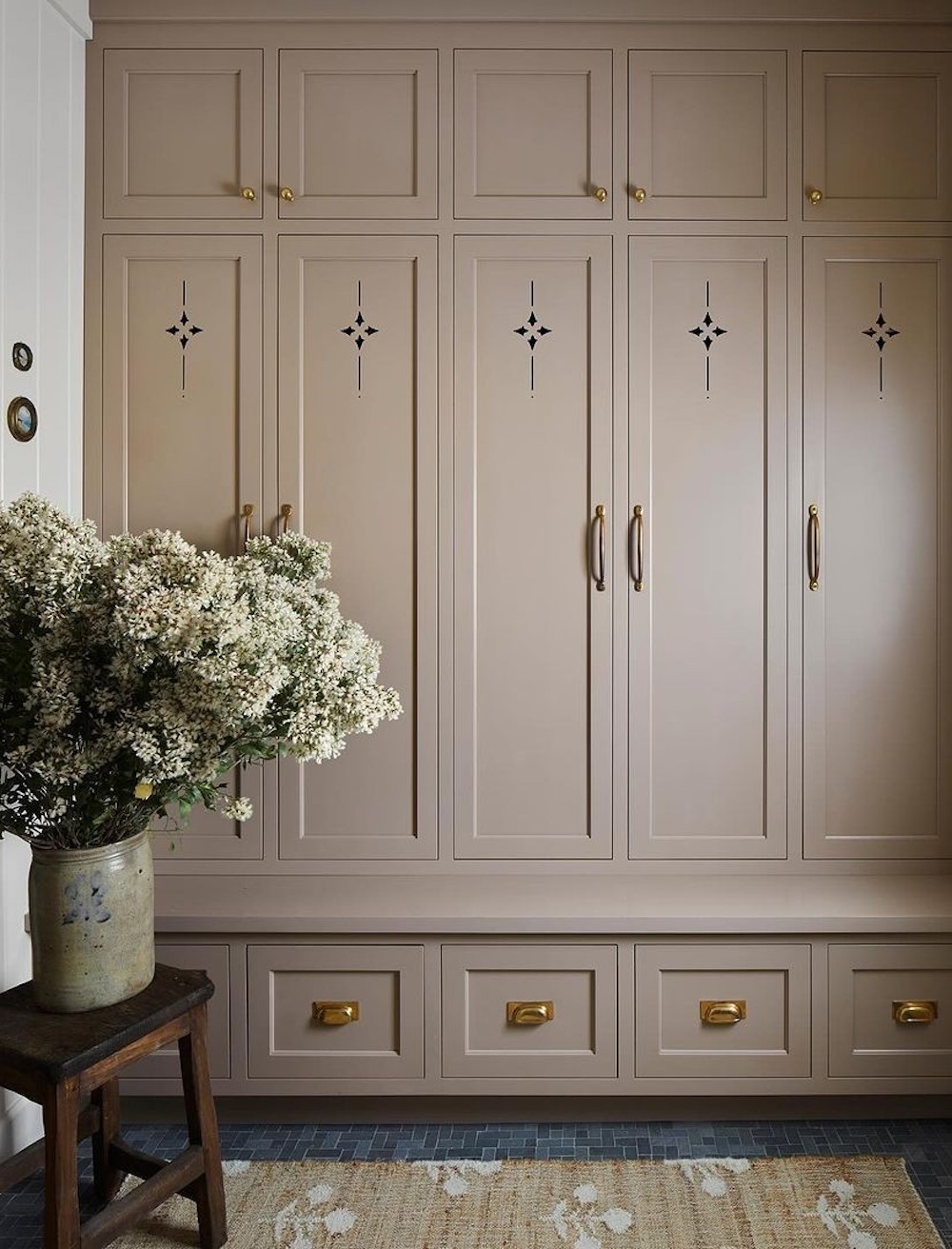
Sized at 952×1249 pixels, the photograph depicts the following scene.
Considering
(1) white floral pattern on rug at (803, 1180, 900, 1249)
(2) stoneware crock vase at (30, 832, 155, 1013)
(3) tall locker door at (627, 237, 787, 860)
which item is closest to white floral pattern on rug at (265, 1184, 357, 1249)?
(2) stoneware crock vase at (30, 832, 155, 1013)

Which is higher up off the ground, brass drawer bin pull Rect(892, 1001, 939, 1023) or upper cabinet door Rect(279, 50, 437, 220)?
upper cabinet door Rect(279, 50, 437, 220)

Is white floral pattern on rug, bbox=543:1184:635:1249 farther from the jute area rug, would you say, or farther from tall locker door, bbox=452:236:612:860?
tall locker door, bbox=452:236:612:860

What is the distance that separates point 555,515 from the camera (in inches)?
93.4

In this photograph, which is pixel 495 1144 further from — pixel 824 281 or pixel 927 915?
pixel 824 281

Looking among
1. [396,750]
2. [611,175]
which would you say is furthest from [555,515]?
[611,175]

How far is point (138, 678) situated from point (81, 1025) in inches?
24.7

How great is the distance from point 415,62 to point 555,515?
122 centimetres

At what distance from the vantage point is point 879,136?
2.36 m

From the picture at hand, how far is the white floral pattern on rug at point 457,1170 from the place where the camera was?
1.97 m

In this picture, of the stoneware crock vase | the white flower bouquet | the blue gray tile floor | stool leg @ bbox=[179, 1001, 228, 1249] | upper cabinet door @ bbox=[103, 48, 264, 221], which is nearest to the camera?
the white flower bouquet

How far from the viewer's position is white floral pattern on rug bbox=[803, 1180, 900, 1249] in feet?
5.96

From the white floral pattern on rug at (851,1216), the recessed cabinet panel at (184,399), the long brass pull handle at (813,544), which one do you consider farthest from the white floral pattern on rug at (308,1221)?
the long brass pull handle at (813,544)

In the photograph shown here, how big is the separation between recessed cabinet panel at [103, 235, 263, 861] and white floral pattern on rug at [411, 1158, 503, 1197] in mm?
911

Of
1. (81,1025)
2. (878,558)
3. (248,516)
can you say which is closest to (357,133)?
(248,516)
